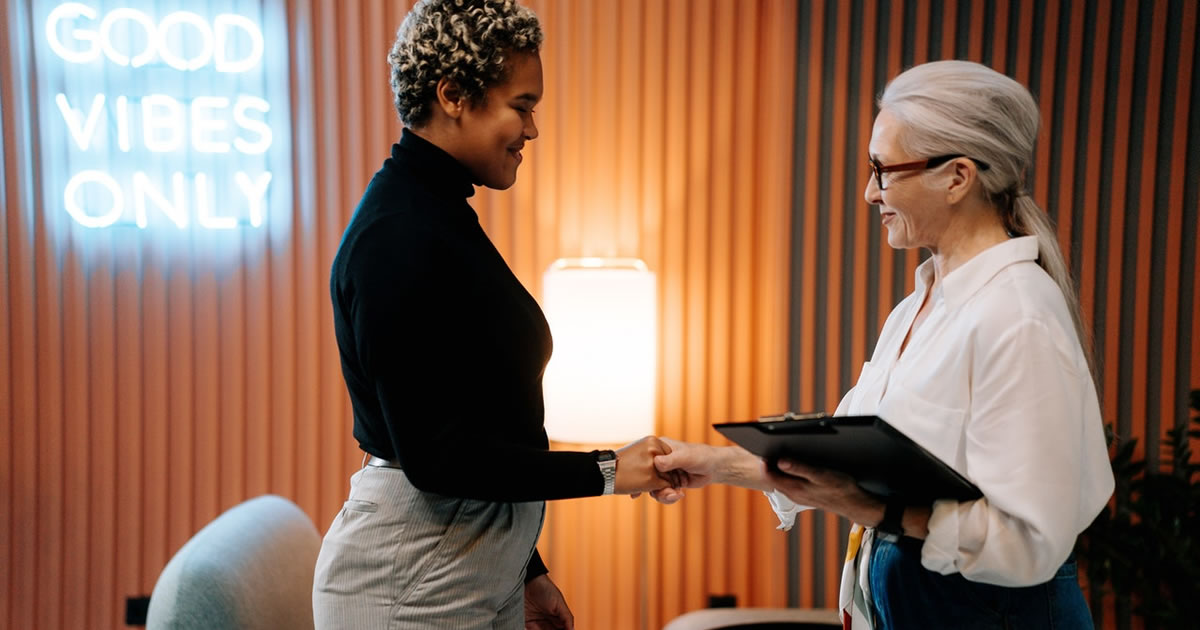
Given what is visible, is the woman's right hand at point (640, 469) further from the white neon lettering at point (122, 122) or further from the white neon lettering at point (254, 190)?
the white neon lettering at point (122, 122)

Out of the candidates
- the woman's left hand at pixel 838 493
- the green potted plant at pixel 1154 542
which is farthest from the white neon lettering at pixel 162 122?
the green potted plant at pixel 1154 542

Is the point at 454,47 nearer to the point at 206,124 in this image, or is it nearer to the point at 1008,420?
the point at 1008,420

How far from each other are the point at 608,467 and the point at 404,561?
0.36 meters

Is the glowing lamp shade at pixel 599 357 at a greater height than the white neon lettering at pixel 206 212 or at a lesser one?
lesser

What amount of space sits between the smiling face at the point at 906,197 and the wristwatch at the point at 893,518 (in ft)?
1.54

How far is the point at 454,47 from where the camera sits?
141cm

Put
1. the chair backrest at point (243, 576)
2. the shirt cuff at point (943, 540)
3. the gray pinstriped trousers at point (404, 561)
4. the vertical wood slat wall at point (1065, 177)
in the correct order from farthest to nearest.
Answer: the vertical wood slat wall at point (1065, 177) → the chair backrest at point (243, 576) → the gray pinstriped trousers at point (404, 561) → the shirt cuff at point (943, 540)

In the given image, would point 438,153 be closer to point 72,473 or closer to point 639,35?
point 639,35

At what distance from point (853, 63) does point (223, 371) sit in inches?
114

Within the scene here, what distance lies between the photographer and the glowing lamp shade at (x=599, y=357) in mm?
3186

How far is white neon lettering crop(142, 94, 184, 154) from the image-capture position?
3.47 metres

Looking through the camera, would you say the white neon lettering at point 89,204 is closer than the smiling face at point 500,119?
No

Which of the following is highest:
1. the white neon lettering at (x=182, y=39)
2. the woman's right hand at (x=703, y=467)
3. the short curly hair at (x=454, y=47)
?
the white neon lettering at (x=182, y=39)

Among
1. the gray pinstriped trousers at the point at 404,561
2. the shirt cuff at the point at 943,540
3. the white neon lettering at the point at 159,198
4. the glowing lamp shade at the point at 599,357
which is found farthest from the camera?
the white neon lettering at the point at 159,198
